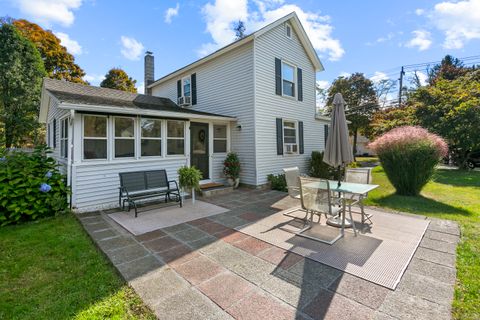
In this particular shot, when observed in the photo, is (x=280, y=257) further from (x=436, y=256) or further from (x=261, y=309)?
(x=436, y=256)

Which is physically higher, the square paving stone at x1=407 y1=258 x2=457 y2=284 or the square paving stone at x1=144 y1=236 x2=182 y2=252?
the square paving stone at x1=144 y1=236 x2=182 y2=252

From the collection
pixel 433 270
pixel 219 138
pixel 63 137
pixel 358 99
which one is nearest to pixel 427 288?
pixel 433 270

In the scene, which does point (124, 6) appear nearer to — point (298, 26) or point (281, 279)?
point (298, 26)

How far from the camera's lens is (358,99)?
1013 inches

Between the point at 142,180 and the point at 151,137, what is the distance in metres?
1.66

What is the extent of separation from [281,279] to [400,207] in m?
4.90

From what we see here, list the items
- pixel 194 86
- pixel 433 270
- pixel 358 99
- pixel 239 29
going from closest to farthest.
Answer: pixel 433 270, pixel 194 86, pixel 239 29, pixel 358 99

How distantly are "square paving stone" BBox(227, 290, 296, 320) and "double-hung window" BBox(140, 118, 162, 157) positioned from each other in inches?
228

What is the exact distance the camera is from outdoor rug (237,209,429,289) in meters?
2.94

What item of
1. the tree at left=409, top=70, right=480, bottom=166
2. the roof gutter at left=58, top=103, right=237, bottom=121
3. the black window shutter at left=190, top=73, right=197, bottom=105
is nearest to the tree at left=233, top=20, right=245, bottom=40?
the black window shutter at left=190, top=73, right=197, bottom=105

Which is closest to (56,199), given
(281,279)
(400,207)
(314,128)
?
(281,279)

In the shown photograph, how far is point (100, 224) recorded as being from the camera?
4.89m

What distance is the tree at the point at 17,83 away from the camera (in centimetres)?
1346

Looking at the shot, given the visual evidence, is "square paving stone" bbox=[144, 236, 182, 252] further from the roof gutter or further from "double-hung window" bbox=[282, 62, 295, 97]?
"double-hung window" bbox=[282, 62, 295, 97]
